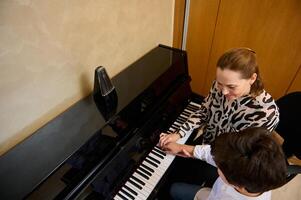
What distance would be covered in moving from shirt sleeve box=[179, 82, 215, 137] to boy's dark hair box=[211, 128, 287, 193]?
0.60 meters

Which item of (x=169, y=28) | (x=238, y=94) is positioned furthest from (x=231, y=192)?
(x=169, y=28)

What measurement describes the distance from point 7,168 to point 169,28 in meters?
1.60

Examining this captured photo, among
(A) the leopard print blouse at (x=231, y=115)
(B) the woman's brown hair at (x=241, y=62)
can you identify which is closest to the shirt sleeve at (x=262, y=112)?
(A) the leopard print blouse at (x=231, y=115)

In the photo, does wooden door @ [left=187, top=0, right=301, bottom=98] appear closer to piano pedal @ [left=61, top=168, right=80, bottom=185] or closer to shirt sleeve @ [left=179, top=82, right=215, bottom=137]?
shirt sleeve @ [left=179, top=82, right=215, bottom=137]

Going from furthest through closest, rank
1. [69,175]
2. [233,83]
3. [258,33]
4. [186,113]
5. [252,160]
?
[258,33]
[186,113]
[233,83]
[69,175]
[252,160]

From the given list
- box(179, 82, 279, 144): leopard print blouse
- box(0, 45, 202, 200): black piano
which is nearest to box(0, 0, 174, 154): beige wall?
box(0, 45, 202, 200): black piano

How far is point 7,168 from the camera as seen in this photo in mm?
925

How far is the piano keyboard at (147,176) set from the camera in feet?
3.70

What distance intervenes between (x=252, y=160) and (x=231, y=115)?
1.85 ft

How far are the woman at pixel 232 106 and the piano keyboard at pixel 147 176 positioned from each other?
60 mm

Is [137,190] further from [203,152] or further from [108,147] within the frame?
[203,152]

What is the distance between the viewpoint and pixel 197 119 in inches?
57.4

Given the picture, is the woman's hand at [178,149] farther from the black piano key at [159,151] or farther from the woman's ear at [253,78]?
the woman's ear at [253,78]

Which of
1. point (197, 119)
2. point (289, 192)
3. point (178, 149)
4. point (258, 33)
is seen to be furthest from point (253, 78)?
point (289, 192)
